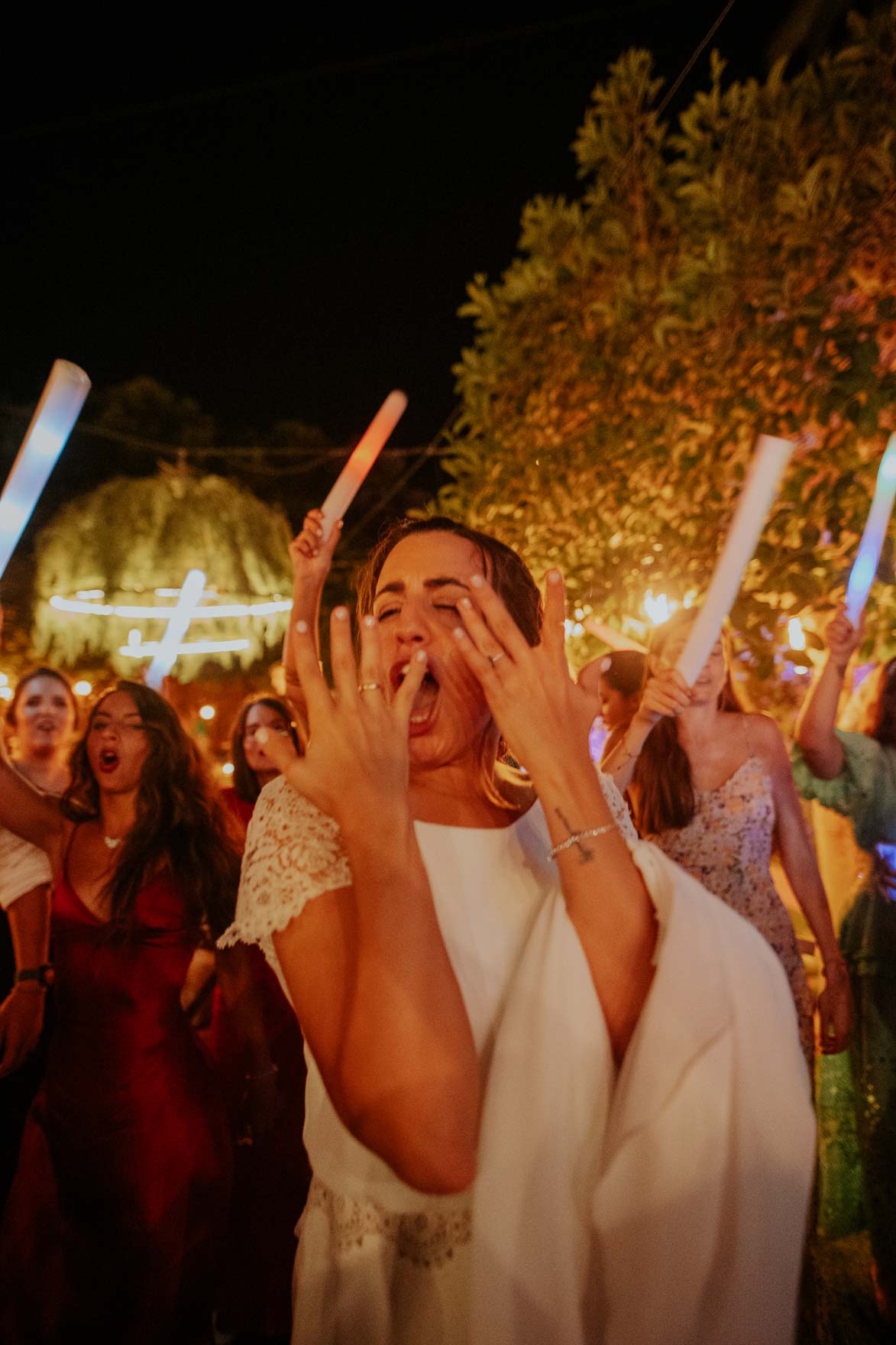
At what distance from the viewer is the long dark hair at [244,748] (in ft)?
14.5

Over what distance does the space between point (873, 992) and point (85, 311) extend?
30.5 feet

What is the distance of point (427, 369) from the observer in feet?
31.6

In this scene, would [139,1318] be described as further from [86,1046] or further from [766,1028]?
[766,1028]

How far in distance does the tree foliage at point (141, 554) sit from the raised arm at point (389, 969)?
968 cm

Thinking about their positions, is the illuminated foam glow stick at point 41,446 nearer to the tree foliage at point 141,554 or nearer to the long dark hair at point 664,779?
the long dark hair at point 664,779

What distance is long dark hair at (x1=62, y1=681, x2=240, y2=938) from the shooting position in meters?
3.00

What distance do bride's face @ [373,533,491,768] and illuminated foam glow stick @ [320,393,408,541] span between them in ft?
1.58

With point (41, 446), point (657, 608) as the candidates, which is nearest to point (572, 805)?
point (41, 446)

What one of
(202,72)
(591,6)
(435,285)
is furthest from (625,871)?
(435,285)

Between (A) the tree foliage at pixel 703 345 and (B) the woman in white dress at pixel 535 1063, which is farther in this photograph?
(A) the tree foliage at pixel 703 345

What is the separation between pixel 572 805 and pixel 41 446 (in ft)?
4.77

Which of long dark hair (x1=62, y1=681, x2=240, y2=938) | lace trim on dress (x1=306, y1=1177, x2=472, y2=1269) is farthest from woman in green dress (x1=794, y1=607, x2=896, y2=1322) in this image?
lace trim on dress (x1=306, y1=1177, x2=472, y2=1269)

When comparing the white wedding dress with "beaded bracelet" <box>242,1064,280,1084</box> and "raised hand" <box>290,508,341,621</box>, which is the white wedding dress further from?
"beaded bracelet" <box>242,1064,280,1084</box>

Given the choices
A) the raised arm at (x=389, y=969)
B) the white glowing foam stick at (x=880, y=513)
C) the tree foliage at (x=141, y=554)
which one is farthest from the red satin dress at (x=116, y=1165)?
the tree foliage at (x=141, y=554)
